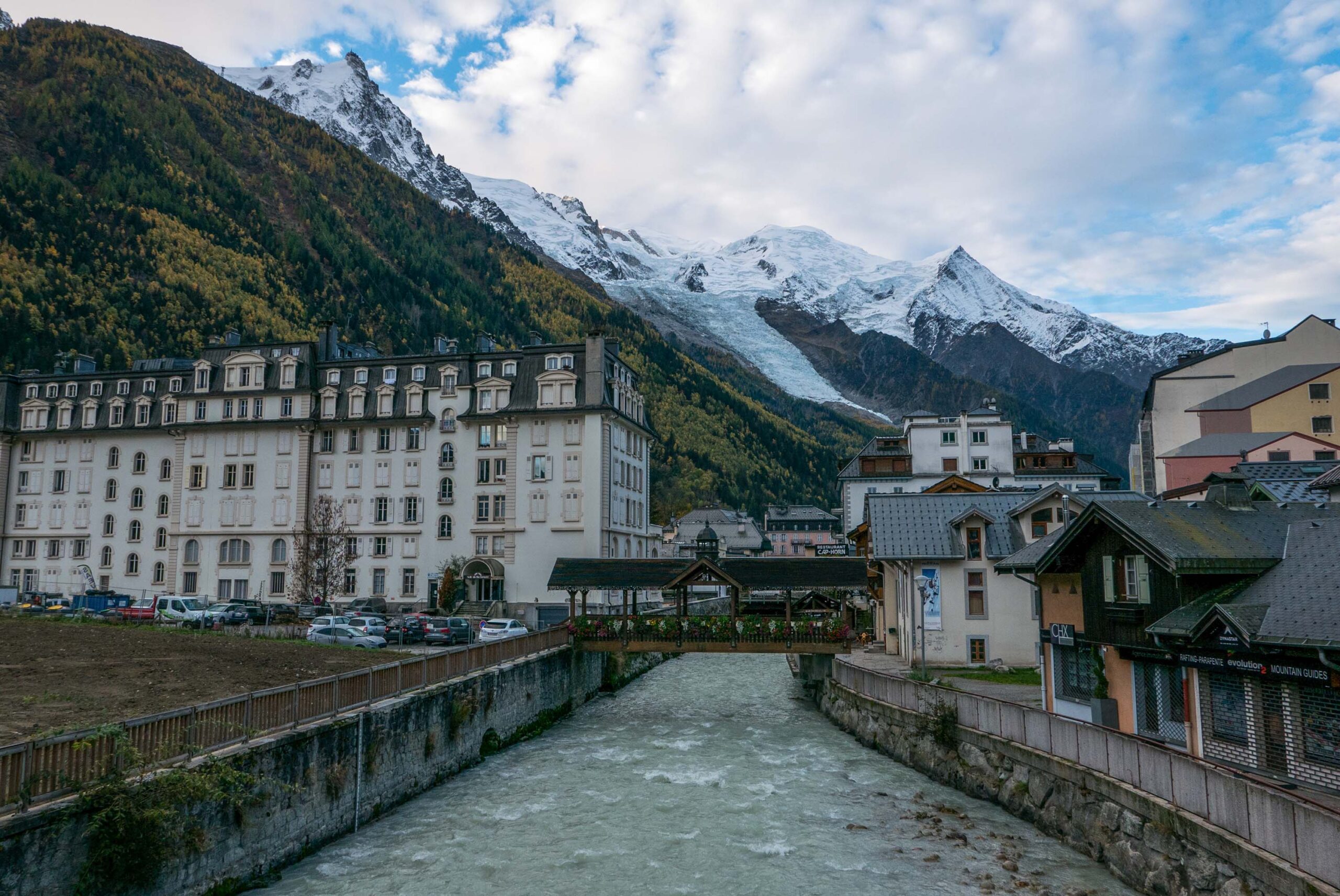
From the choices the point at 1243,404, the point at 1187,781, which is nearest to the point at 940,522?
the point at 1187,781

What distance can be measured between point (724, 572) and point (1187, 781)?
29619 millimetres

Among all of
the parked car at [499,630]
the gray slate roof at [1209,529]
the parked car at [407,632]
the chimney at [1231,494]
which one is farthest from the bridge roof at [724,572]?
the gray slate roof at [1209,529]

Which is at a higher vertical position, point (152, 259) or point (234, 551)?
point (152, 259)

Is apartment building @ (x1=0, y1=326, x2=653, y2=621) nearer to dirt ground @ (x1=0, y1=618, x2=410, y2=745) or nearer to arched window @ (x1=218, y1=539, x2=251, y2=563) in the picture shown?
arched window @ (x1=218, y1=539, x2=251, y2=563)

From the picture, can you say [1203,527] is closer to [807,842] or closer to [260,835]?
[807,842]

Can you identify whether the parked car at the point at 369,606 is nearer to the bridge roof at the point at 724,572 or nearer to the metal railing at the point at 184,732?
the bridge roof at the point at 724,572

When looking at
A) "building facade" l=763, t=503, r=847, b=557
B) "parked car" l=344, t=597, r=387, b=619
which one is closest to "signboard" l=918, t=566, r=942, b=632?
"parked car" l=344, t=597, r=387, b=619

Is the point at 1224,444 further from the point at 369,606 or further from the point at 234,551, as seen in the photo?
the point at 234,551

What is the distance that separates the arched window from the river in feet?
150

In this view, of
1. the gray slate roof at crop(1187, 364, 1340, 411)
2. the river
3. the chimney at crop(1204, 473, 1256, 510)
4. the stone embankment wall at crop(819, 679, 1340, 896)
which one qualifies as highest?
the gray slate roof at crop(1187, 364, 1340, 411)

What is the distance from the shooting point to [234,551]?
7281 centimetres

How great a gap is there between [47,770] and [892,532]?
3709 cm

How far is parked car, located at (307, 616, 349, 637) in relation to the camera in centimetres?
4546

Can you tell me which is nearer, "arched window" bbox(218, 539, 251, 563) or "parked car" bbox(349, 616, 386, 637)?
"parked car" bbox(349, 616, 386, 637)
